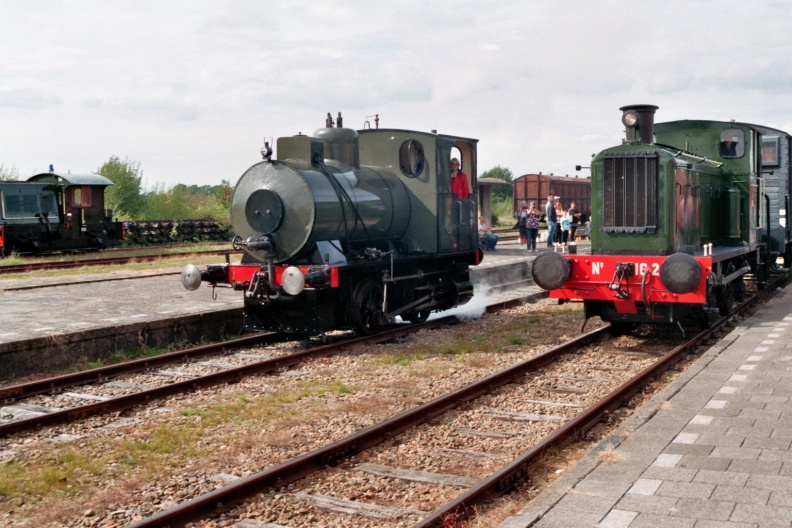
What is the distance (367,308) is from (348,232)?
1.13 meters

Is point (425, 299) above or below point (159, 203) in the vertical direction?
below

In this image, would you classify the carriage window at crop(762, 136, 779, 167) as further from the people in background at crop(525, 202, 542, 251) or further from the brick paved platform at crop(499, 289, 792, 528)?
the brick paved platform at crop(499, 289, 792, 528)

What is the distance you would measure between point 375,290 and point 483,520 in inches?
272

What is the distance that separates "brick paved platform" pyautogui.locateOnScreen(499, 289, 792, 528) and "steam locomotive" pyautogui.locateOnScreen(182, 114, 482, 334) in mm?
4755

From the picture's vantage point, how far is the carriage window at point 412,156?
1195 cm

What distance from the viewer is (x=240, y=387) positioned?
8117mm

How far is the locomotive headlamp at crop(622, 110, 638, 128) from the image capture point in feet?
34.8

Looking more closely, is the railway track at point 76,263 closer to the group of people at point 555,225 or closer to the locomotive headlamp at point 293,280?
the group of people at point 555,225

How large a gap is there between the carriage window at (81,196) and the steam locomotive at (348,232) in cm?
1768

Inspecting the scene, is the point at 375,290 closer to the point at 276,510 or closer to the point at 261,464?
the point at 261,464

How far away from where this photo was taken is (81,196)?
88.4 ft

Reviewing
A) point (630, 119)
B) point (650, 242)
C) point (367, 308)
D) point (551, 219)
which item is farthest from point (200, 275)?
point (551, 219)

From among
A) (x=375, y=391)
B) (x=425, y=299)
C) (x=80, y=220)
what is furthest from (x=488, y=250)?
(x=375, y=391)

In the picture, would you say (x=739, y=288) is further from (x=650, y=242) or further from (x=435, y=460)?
(x=435, y=460)
